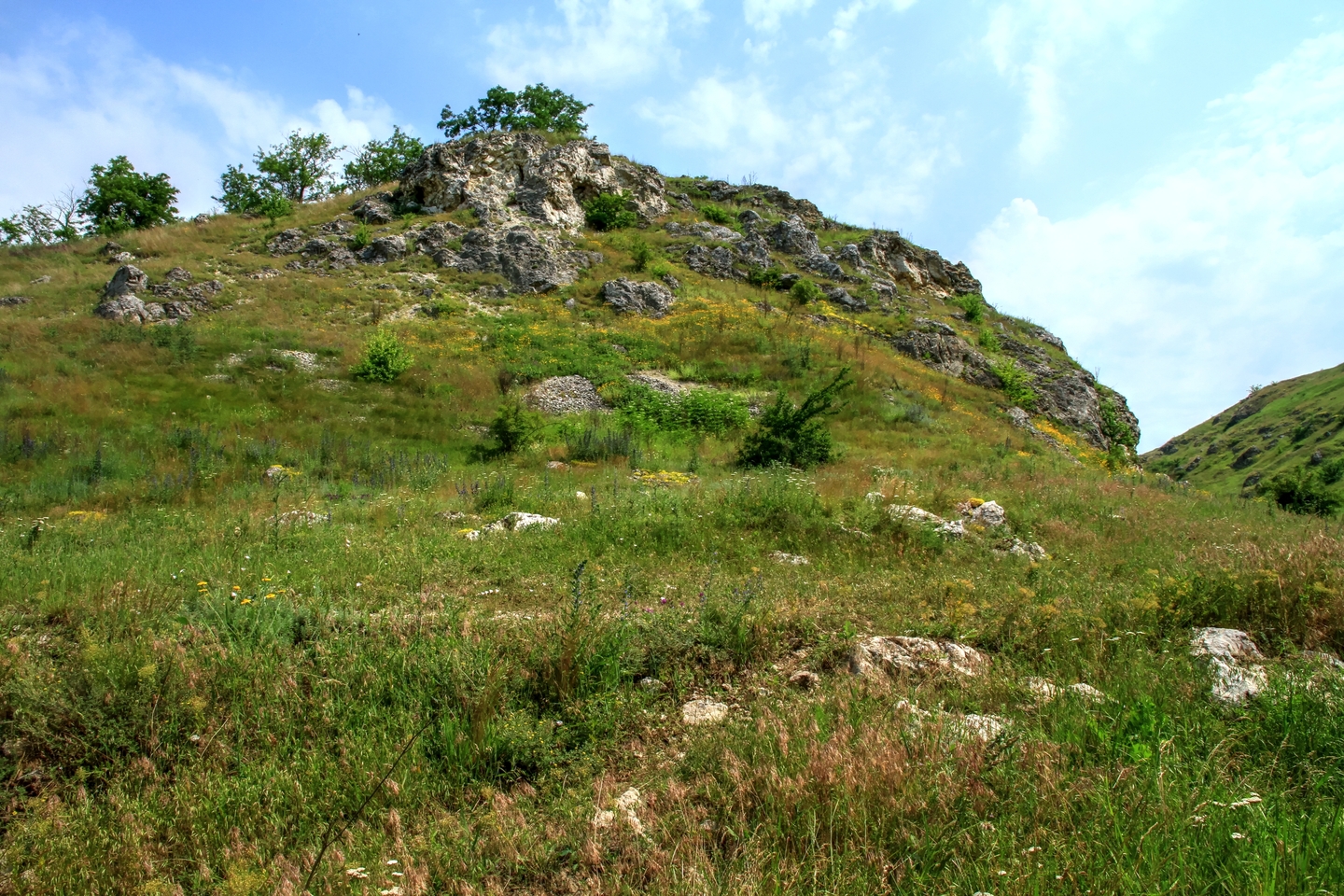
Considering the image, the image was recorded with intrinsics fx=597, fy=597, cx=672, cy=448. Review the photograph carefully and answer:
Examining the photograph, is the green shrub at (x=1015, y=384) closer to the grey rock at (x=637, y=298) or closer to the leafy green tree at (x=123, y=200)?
the grey rock at (x=637, y=298)

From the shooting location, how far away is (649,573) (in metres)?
5.83

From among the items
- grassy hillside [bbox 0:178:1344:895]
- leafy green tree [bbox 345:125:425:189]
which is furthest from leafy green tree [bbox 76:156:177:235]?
grassy hillside [bbox 0:178:1344:895]

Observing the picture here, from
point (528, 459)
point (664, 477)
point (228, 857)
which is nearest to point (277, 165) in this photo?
point (528, 459)

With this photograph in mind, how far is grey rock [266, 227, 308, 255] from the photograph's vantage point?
31.1 m

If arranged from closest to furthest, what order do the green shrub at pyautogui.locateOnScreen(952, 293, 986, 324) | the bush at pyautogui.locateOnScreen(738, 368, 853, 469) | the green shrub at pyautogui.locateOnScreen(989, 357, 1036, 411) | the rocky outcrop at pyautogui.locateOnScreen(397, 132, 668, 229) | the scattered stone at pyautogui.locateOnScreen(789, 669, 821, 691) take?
the scattered stone at pyautogui.locateOnScreen(789, 669, 821, 691), the bush at pyautogui.locateOnScreen(738, 368, 853, 469), the green shrub at pyautogui.locateOnScreen(989, 357, 1036, 411), the rocky outcrop at pyautogui.locateOnScreen(397, 132, 668, 229), the green shrub at pyautogui.locateOnScreen(952, 293, 986, 324)

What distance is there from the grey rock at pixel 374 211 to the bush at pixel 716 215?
2186cm

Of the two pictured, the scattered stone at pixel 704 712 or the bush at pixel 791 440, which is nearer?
the scattered stone at pixel 704 712

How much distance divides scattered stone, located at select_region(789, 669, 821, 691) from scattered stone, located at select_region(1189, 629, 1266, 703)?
1.97m

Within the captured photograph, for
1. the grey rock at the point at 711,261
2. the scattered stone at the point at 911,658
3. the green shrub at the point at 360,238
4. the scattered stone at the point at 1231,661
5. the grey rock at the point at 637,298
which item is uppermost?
the grey rock at the point at 711,261

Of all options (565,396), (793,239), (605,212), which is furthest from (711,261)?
(565,396)

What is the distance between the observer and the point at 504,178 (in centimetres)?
3600

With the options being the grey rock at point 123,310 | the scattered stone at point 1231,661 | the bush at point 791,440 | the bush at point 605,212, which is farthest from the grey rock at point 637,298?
the scattered stone at point 1231,661

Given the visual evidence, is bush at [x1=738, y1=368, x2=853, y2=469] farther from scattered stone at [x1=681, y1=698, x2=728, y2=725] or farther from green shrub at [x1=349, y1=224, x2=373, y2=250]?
green shrub at [x1=349, y1=224, x2=373, y2=250]

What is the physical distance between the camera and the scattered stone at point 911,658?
3.53 meters
